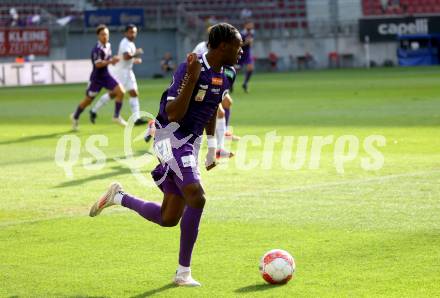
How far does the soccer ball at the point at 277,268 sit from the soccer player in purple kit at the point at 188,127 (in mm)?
532

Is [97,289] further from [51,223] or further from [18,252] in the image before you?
[51,223]

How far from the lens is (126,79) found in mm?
22484

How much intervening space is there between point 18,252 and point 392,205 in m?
4.06

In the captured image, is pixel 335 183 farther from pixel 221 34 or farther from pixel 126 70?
pixel 126 70

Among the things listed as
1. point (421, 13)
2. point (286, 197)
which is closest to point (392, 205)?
point (286, 197)

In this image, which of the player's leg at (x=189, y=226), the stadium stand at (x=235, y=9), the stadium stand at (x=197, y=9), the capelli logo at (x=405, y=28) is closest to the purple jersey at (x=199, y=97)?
the player's leg at (x=189, y=226)

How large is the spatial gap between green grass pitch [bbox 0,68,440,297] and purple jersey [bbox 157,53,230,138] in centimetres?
114

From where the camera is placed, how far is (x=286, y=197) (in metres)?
11.7

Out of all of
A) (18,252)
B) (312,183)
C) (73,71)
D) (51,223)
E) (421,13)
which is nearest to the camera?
(18,252)

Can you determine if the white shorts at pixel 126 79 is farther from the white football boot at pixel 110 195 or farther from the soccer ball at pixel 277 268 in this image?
the soccer ball at pixel 277 268

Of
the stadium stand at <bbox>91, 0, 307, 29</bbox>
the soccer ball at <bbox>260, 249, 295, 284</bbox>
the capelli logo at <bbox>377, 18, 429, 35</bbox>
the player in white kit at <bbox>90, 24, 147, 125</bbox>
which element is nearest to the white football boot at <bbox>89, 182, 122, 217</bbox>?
the soccer ball at <bbox>260, 249, 295, 284</bbox>

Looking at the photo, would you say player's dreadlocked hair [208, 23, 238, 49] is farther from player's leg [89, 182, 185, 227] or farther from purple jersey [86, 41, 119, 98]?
purple jersey [86, 41, 119, 98]

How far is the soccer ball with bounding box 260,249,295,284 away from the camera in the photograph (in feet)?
23.9

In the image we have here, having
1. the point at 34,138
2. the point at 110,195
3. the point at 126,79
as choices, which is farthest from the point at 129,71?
the point at 110,195
